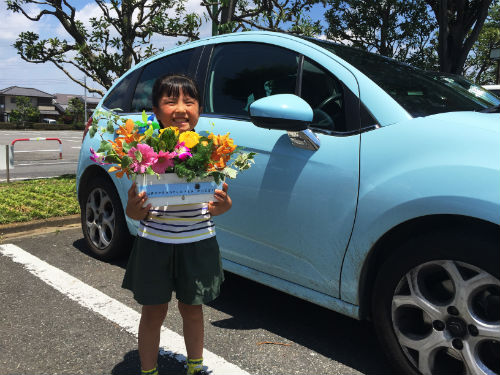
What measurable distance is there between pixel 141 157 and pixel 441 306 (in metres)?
1.32

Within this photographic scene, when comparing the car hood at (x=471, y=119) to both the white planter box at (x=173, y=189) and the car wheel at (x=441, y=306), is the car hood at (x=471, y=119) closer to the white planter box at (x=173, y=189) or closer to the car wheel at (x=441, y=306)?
the car wheel at (x=441, y=306)

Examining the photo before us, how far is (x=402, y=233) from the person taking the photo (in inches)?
78.8

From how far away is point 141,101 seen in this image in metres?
3.45

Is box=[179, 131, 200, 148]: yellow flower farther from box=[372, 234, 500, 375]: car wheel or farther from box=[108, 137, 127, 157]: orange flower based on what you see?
box=[372, 234, 500, 375]: car wheel

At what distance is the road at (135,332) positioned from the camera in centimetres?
226

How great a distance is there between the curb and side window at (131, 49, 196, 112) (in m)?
2.22

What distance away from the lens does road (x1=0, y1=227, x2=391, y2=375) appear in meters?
2.26

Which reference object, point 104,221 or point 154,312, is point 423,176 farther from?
point 104,221

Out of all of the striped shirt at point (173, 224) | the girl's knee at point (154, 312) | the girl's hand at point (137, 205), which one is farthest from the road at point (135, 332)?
the girl's hand at point (137, 205)

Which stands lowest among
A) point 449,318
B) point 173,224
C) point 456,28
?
point 449,318

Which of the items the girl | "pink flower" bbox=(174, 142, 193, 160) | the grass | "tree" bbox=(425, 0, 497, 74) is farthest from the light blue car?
"tree" bbox=(425, 0, 497, 74)

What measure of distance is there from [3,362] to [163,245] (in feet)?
3.77

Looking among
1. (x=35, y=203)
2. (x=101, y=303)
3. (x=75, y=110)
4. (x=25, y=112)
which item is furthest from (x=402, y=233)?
(x=75, y=110)

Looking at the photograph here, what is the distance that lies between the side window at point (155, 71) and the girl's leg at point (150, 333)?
1710 mm
